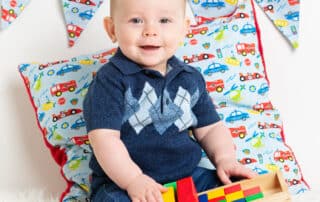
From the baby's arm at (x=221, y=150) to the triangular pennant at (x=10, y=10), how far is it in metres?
0.58

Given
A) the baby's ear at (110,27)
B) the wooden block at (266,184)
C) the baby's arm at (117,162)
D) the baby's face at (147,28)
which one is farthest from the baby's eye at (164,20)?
the wooden block at (266,184)

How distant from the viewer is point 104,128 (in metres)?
1.12

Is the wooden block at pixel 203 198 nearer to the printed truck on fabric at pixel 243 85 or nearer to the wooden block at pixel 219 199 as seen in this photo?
the wooden block at pixel 219 199

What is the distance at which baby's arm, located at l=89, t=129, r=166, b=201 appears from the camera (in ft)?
3.55

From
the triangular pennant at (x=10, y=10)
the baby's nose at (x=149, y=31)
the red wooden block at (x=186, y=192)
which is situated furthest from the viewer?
the triangular pennant at (x=10, y=10)

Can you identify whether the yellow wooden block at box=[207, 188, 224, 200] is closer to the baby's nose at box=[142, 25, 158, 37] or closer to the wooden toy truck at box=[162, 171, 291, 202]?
the wooden toy truck at box=[162, 171, 291, 202]

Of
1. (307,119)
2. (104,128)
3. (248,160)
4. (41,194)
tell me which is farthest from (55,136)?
(307,119)

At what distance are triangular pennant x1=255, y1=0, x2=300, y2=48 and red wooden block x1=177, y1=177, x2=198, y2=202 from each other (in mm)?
712

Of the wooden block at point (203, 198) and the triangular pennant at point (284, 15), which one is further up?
the triangular pennant at point (284, 15)

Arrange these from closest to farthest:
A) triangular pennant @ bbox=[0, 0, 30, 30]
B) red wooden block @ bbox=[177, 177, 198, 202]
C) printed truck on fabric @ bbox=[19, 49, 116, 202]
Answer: red wooden block @ bbox=[177, 177, 198, 202] → printed truck on fabric @ bbox=[19, 49, 116, 202] → triangular pennant @ bbox=[0, 0, 30, 30]

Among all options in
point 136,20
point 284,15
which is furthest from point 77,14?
point 284,15

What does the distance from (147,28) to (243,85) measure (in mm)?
396

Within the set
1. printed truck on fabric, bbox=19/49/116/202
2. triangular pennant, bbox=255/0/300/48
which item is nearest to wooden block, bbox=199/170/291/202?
printed truck on fabric, bbox=19/49/116/202

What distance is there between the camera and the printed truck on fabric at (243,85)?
4.54 ft
